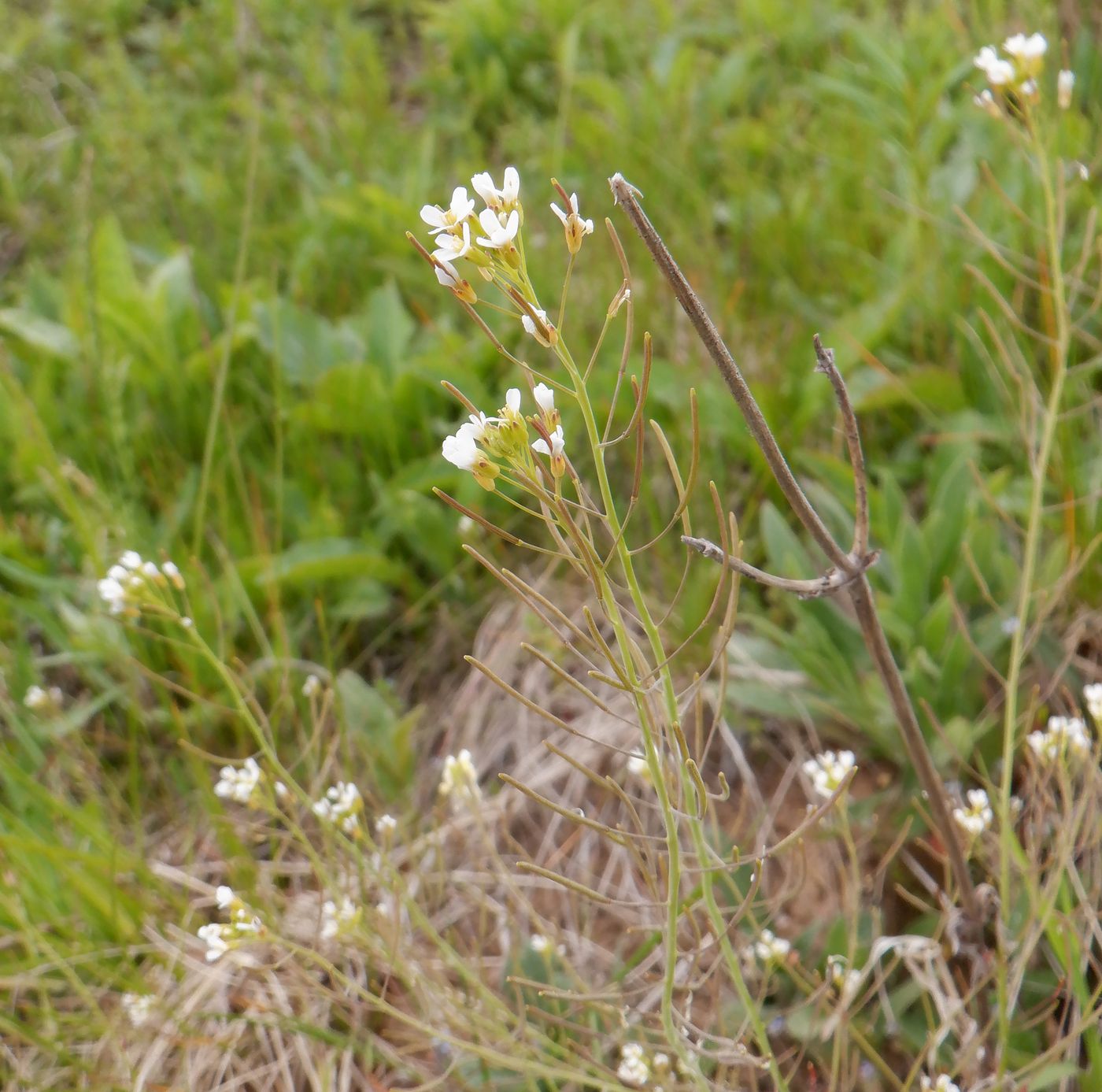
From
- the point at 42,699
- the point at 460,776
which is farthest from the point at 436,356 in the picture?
the point at 460,776

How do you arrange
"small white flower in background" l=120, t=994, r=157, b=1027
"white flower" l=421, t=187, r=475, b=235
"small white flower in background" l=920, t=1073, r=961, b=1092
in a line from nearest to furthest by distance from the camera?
Answer: 1. "white flower" l=421, t=187, r=475, b=235
2. "small white flower in background" l=920, t=1073, r=961, b=1092
3. "small white flower in background" l=120, t=994, r=157, b=1027

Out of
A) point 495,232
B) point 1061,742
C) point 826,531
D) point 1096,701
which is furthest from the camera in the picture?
point 1096,701

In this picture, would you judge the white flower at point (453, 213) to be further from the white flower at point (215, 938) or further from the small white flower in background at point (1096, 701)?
the small white flower in background at point (1096, 701)

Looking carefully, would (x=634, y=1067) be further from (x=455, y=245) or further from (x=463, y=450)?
(x=455, y=245)

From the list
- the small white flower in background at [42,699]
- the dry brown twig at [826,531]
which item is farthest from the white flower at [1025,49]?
the small white flower in background at [42,699]

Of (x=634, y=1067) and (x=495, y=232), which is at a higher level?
(x=495, y=232)

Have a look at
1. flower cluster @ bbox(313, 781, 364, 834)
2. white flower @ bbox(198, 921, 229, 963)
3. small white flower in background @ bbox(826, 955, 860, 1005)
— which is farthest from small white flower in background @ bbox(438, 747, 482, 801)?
small white flower in background @ bbox(826, 955, 860, 1005)

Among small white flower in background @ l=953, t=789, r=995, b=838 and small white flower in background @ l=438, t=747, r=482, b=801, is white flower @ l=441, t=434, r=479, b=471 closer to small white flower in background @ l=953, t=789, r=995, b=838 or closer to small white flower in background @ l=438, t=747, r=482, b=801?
small white flower in background @ l=438, t=747, r=482, b=801
